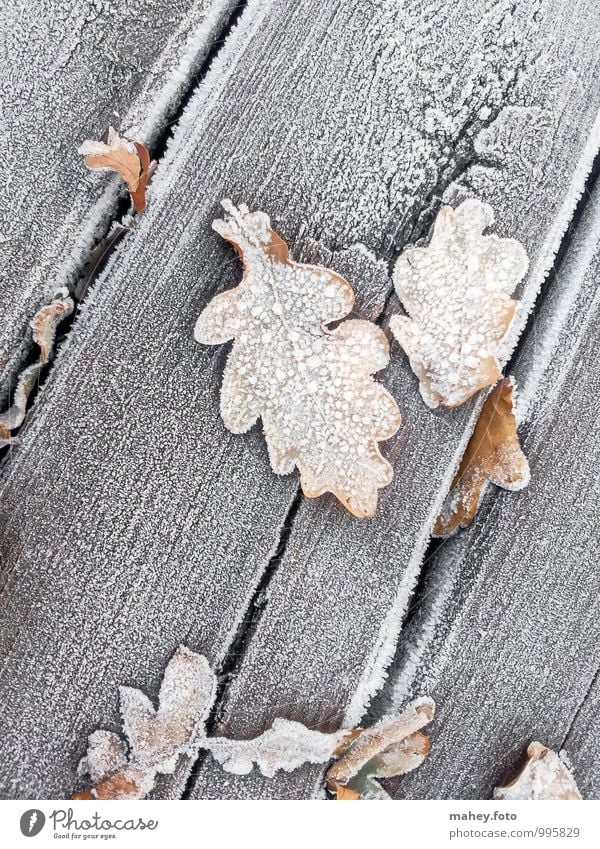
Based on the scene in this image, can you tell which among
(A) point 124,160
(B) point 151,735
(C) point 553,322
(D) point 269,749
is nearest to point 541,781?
(D) point 269,749

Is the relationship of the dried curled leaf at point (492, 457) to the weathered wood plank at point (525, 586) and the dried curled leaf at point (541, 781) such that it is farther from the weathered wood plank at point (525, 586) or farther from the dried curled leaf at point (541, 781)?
the dried curled leaf at point (541, 781)

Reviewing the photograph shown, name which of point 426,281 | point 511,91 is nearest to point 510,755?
point 426,281

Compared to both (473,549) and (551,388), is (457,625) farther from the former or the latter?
(551,388)

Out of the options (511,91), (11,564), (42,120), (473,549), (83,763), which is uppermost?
(511,91)

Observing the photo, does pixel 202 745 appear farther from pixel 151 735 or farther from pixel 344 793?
pixel 344 793

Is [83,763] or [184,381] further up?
[184,381]
